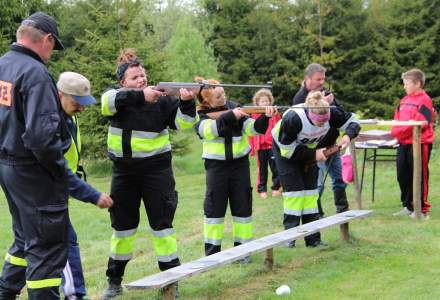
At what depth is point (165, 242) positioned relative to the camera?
5.82 m

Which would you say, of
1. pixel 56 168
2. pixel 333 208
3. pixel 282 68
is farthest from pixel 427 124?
pixel 282 68

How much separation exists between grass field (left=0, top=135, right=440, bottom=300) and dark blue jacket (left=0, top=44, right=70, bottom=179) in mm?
2038

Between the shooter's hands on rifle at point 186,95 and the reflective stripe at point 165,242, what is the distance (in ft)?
3.88

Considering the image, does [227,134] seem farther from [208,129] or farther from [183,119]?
[183,119]

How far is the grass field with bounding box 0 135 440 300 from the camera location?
601 centimetres

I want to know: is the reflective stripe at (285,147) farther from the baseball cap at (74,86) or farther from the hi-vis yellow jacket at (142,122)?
the baseball cap at (74,86)

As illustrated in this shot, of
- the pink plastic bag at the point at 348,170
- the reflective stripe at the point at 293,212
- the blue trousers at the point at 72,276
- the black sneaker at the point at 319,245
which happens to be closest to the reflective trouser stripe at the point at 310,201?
the reflective stripe at the point at 293,212

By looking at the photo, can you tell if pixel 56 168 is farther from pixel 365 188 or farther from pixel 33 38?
pixel 365 188

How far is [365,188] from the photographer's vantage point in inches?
489

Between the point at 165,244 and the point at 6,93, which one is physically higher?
the point at 6,93

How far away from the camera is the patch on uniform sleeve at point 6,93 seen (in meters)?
4.45

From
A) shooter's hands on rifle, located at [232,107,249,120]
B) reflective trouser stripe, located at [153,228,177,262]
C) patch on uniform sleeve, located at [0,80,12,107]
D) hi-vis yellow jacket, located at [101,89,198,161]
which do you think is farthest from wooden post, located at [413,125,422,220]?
patch on uniform sleeve, located at [0,80,12,107]

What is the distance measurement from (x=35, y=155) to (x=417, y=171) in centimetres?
611

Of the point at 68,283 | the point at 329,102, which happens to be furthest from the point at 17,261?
the point at 329,102
